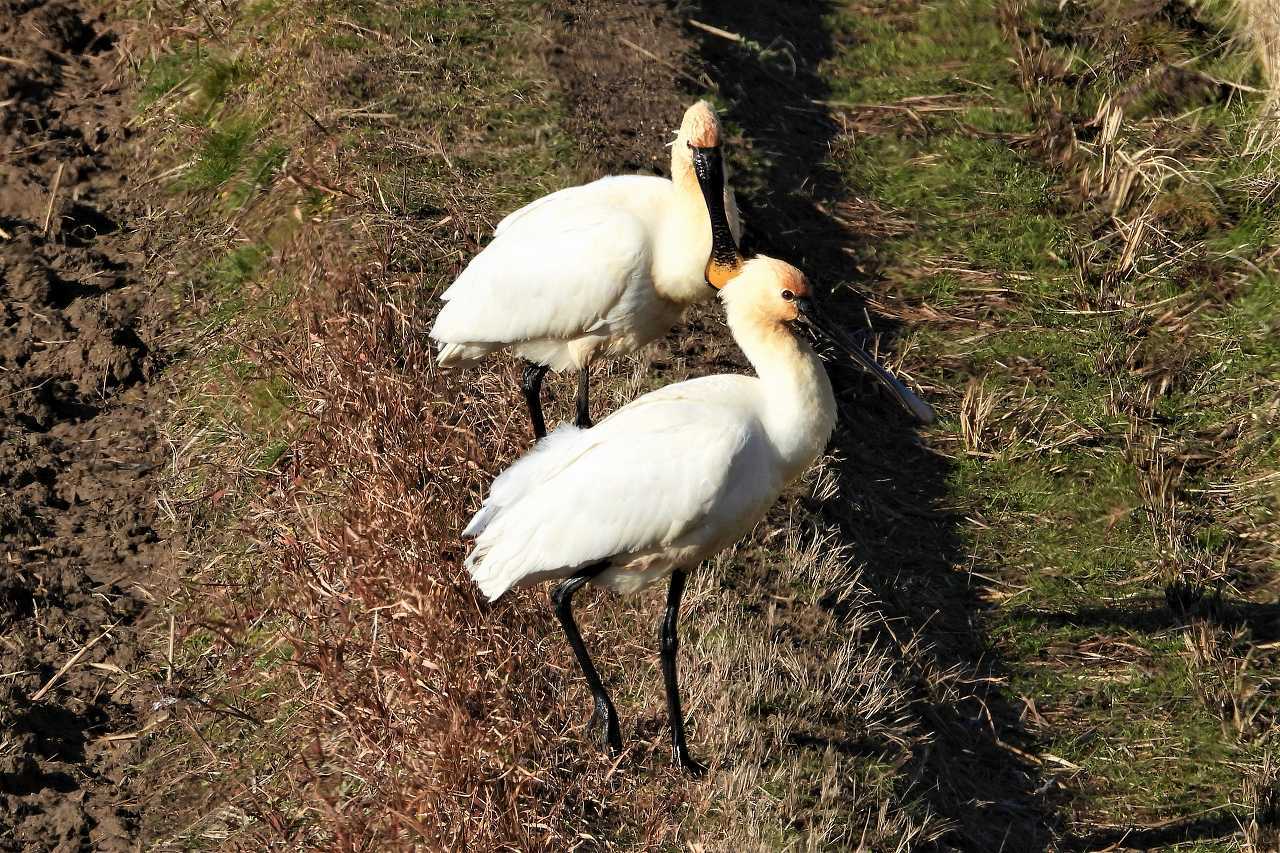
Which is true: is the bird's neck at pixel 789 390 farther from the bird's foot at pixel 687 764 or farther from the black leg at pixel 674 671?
the bird's foot at pixel 687 764

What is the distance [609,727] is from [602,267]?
1.78 meters

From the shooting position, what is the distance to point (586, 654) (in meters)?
4.85

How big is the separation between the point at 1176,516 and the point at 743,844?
320cm

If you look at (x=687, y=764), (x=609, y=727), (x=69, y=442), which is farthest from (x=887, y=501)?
(x=69, y=442)

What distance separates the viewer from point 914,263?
27.0ft

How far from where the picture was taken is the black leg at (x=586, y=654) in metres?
4.77

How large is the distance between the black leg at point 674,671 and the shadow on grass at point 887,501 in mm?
539

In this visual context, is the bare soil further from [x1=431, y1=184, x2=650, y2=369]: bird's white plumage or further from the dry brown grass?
the dry brown grass

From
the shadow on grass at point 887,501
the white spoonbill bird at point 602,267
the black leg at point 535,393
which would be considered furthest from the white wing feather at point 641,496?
the black leg at point 535,393

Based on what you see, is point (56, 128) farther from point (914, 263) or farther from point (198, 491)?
point (914, 263)

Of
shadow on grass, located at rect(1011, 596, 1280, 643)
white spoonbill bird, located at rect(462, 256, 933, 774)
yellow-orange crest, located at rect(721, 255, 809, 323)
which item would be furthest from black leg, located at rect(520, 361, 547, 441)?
shadow on grass, located at rect(1011, 596, 1280, 643)

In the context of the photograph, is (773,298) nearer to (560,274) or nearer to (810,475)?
(560,274)

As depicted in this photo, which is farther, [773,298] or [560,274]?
[560,274]

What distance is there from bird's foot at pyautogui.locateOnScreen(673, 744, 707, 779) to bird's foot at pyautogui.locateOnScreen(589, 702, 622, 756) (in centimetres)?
20
